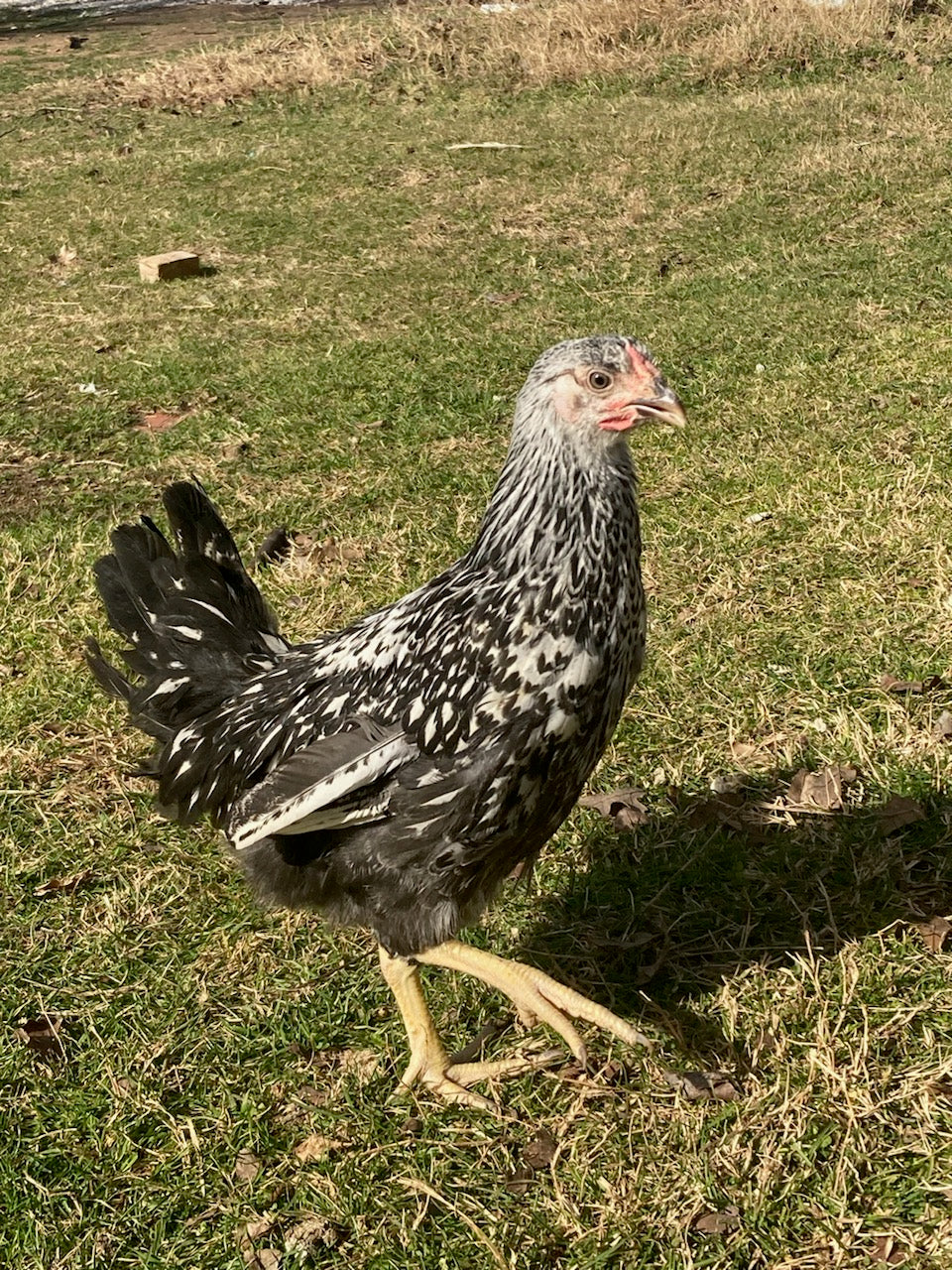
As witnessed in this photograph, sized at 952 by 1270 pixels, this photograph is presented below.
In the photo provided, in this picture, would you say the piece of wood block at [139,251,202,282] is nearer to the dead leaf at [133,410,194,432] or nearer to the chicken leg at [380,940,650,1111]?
the dead leaf at [133,410,194,432]

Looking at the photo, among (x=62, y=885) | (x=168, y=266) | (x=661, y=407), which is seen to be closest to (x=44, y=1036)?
(x=62, y=885)

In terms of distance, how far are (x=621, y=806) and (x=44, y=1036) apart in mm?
1838

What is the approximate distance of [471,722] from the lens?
2.53 m

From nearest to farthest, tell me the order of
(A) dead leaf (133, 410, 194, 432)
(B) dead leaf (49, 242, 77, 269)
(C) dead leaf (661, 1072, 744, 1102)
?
(C) dead leaf (661, 1072, 744, 1102)
(A) dead leaf (133, 410, 194, 432)
(B) dead leaf (49, 242, 77, 269)

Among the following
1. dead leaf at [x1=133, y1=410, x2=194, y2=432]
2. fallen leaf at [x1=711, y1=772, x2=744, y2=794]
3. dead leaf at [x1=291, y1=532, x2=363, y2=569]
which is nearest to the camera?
fallen leaf at [x1=711, y1=772, x2=744, y2=794]

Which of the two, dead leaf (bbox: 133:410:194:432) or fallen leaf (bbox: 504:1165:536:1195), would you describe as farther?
dead leaf (bbox: 133:410:194:432)

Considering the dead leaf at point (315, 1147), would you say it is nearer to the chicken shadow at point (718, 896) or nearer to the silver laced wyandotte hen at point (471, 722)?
the silver laced wyandotte hen at point (471, 722)

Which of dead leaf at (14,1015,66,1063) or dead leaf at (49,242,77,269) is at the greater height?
dead leaf at (49,242,77,269)

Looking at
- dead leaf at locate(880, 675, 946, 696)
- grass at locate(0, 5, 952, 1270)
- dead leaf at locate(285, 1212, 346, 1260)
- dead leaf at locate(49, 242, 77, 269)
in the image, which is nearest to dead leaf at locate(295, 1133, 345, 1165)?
grass at locate(0, 5, 952, 1270)

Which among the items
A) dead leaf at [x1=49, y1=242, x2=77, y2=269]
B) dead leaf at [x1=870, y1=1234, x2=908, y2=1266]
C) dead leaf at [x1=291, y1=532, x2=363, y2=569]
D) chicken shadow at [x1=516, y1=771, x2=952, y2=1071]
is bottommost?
dead leaf at [x1=870, y1=1234, x2=908, y2=1266]

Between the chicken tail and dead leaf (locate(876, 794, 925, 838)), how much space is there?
6.22ft

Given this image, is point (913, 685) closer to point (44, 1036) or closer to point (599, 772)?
point (599, 772)

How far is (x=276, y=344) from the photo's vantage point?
24.2 feet

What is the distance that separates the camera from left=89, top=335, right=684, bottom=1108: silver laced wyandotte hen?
8.30 feet
